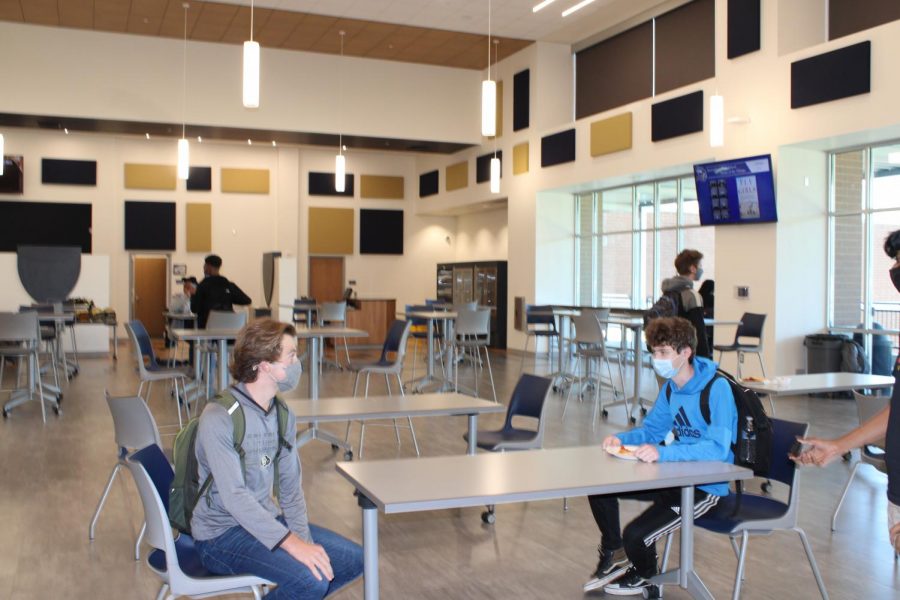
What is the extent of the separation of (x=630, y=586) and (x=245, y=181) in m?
14.8

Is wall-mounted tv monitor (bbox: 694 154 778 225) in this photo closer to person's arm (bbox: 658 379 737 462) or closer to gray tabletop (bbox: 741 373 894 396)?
gray tabletop (bbox: 741 373 894 396)

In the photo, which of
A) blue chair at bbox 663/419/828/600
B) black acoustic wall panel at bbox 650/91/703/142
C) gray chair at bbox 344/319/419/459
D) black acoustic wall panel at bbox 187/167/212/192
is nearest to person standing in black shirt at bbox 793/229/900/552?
blue chair at bbox 663/419/828/600

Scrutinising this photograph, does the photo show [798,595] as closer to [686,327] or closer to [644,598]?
[644,598]

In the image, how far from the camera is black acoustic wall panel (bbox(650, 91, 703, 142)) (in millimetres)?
9875

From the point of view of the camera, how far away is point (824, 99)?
323 inches

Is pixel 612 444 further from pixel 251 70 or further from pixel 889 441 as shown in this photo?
pixel 251 70

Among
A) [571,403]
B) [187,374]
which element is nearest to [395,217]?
[571,403]

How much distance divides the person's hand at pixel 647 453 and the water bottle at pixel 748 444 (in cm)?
36

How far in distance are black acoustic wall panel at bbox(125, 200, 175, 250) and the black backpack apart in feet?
48.5

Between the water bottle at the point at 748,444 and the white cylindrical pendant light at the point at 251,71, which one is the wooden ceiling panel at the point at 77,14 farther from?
the water bottle at the point at 748,444

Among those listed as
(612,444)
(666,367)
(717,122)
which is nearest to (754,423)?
(666,367)

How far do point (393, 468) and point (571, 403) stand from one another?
583 centimetres

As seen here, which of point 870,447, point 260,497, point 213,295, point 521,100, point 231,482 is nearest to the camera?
point 231,482

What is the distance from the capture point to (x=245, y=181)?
659 inches
